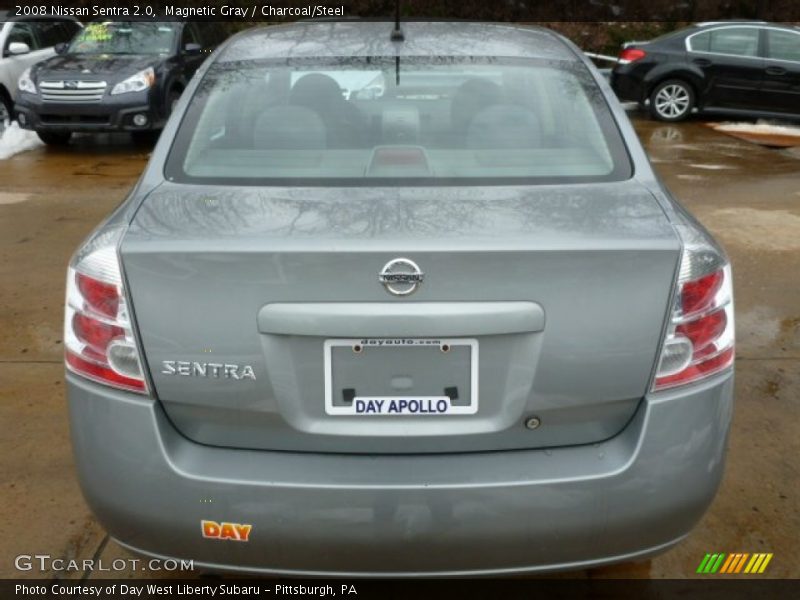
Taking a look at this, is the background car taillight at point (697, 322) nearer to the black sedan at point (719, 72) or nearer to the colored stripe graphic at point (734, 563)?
the colored stripe graphic at point (734, 563)

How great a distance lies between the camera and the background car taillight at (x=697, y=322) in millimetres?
2367

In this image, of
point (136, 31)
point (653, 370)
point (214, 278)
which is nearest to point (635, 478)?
point (653, 370)

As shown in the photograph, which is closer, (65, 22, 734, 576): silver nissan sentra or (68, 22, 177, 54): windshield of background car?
(65, 22, 734, 576): silver nissan sentra

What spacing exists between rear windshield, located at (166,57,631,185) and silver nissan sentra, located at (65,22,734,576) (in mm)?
367

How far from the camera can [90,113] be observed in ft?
37.4

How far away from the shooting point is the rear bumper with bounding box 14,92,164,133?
37.4ft

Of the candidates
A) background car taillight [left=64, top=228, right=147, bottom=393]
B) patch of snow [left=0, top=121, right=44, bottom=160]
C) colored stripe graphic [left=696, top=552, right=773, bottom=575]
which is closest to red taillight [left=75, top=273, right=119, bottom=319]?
background car taillight [left=64, top=228, right=147, bottom=393]

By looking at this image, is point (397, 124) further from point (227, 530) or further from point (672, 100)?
point (672, 100)

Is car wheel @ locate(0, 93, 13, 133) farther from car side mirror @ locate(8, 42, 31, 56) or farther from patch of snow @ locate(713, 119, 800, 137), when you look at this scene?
patch of snow @ locate(713, 119, 800, 137)

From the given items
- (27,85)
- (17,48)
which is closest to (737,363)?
(27,85)

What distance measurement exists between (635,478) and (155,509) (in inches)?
44.8

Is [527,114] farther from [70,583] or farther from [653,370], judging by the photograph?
[70,583]

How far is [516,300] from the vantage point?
89.2 inches

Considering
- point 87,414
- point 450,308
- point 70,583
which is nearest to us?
point 450,308
